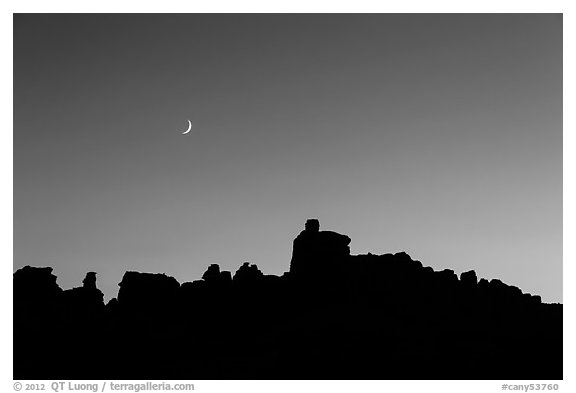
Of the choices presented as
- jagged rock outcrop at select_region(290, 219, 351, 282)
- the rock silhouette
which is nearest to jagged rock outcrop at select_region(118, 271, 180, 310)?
the rock silhouette

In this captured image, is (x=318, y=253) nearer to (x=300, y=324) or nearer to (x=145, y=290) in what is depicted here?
(x=300, y=324)

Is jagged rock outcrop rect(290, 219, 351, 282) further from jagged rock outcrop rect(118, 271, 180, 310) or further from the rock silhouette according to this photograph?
jagged rock outcrop rect(118, 271, 180, 310)

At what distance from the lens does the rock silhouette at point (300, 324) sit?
62844 mm

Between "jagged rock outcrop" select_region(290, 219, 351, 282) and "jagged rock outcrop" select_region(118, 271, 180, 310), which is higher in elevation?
"jagged rock outcrop" select_region(290, 219, 351, 282)

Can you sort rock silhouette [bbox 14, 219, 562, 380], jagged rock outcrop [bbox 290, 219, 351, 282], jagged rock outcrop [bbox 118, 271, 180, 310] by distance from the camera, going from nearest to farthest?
rock silhouette [bbox 14, 219, 562, 380], jagged rock outcrop [bbox 118, 271, 180, 310], jagged rock outcrop [bbox 290, 219, 351, 282]

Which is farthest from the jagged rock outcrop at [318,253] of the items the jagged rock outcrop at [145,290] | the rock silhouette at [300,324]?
A: the jagged rock outcrop at [145,290]

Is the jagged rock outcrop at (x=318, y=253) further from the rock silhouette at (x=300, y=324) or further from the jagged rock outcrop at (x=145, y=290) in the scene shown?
the jagged rock outcrop at (x=145, y=290)

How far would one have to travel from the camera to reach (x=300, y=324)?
83000 millimetres

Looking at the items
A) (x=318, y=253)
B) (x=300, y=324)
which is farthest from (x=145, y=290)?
(x=318, y=253)

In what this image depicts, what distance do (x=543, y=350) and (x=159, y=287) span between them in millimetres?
63762

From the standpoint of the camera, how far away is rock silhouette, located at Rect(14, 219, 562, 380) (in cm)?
6284

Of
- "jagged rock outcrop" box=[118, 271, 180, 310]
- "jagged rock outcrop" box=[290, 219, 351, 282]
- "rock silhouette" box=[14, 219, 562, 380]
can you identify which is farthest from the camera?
"jagged rock outcrop" box=[290, 219, 351, 282]
